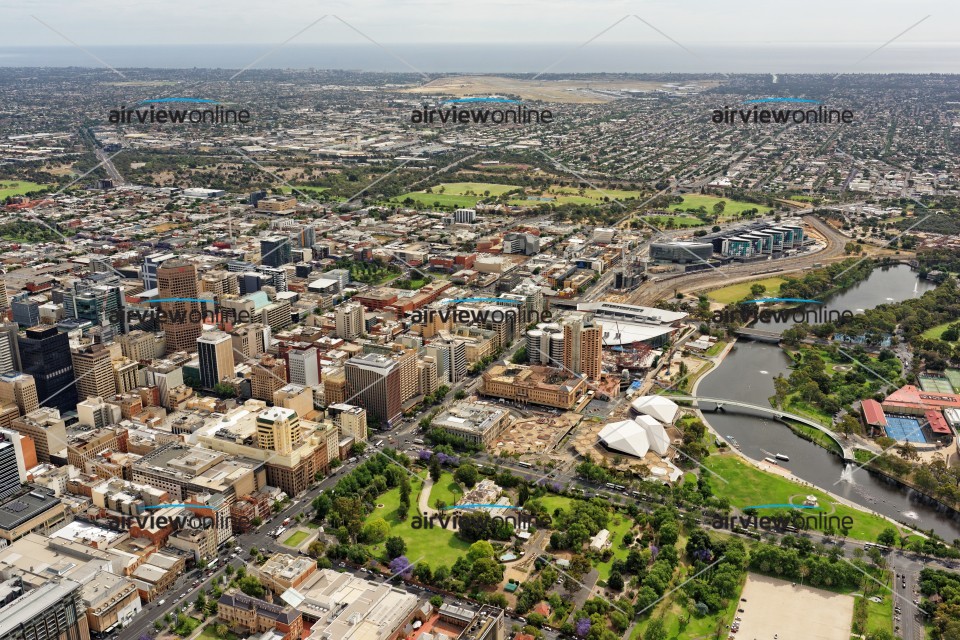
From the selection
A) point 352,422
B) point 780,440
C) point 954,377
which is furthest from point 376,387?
point 954,377

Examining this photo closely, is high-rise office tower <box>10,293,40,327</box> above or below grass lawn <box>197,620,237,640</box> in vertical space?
above

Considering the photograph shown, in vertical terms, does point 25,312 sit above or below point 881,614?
above

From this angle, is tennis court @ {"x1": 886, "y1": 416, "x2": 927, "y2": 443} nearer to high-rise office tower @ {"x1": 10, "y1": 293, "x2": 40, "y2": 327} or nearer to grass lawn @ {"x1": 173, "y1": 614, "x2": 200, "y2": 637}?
grass lawn @ {"x1": 173, "y1": 614, "x2": 200, "y2": 637}

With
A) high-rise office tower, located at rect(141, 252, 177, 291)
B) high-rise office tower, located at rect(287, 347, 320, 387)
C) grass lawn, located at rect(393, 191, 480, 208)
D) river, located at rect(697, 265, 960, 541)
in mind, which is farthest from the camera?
grass lawn, located at rect(393, 191, 480, 208)

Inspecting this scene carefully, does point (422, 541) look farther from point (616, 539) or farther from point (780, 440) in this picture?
point (780, 440)

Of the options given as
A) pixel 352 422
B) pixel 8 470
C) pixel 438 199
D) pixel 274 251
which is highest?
pixel 438 199

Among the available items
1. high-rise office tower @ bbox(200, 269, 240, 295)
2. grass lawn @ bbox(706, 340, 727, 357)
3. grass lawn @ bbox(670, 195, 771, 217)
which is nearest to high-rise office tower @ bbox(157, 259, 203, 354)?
high-rise office tower @ bbox(200, 269, 240, 295)

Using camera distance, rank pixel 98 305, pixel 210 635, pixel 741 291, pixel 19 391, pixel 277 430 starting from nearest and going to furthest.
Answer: pixel 210 635
pixel 277 430
pixel 19 391
pixel 98 305
pixel 741 291

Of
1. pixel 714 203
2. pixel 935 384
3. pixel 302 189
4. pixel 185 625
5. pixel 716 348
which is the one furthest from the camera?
pixel 302 189
